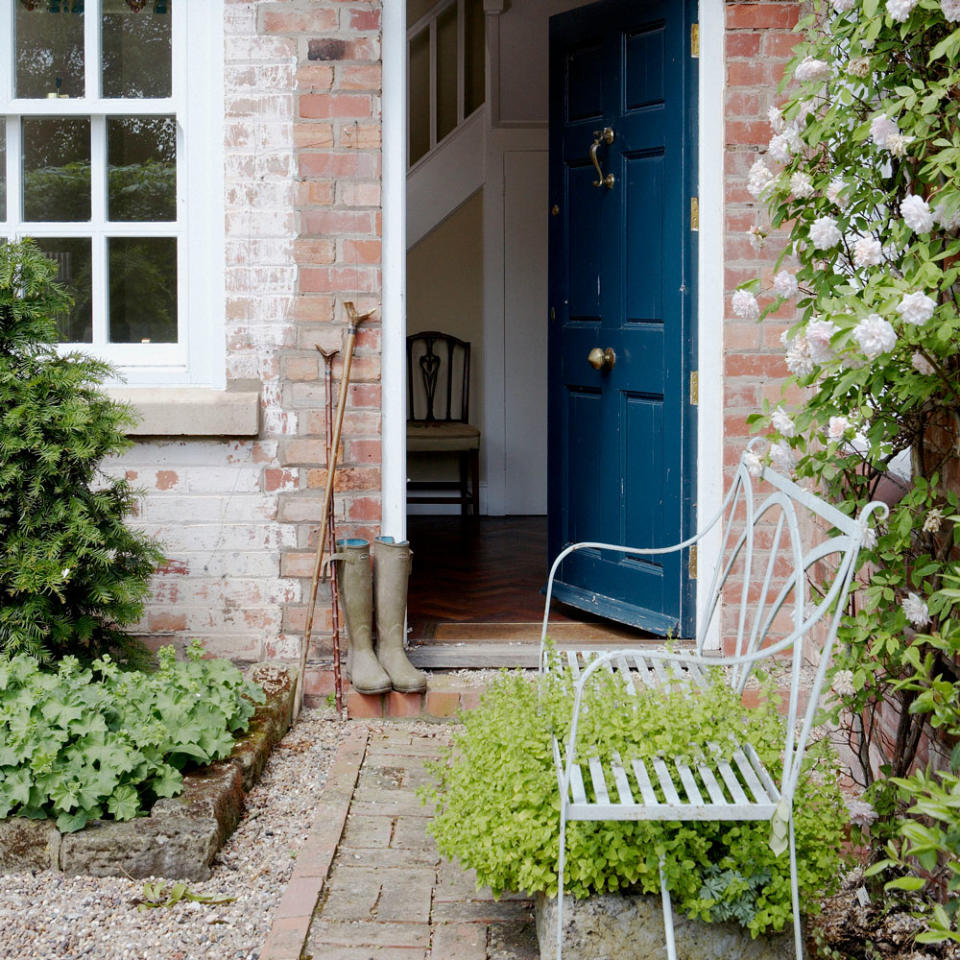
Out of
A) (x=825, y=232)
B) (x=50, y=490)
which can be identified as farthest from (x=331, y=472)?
(x=825, y=232)

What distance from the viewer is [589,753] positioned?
8.68ft

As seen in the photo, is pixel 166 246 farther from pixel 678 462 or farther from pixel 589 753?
pixel 589 753

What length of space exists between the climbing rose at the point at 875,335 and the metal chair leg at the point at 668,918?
1.07 metres

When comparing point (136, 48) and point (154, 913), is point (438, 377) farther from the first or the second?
point (154, 913)

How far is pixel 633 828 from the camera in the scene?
2553 millimetres

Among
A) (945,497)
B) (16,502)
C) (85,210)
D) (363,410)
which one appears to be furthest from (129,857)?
(85,210)

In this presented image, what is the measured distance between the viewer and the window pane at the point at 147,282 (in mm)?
4656

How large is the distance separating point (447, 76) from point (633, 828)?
6891 mm

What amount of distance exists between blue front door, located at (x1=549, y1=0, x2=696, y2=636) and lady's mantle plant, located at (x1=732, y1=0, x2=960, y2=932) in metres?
1.52

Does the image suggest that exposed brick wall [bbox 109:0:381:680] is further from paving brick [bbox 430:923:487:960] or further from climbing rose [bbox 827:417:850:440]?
climbing rose [bbox 827:417:850:440]

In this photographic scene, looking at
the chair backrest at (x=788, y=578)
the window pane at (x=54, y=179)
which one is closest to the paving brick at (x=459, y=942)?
the chair backrest at (x=788, y=578)

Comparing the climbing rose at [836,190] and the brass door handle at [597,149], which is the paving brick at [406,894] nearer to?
the climbing rose at [836,190]

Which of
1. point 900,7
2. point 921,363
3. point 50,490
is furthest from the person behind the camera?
point 50,490

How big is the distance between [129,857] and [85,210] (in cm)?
246
